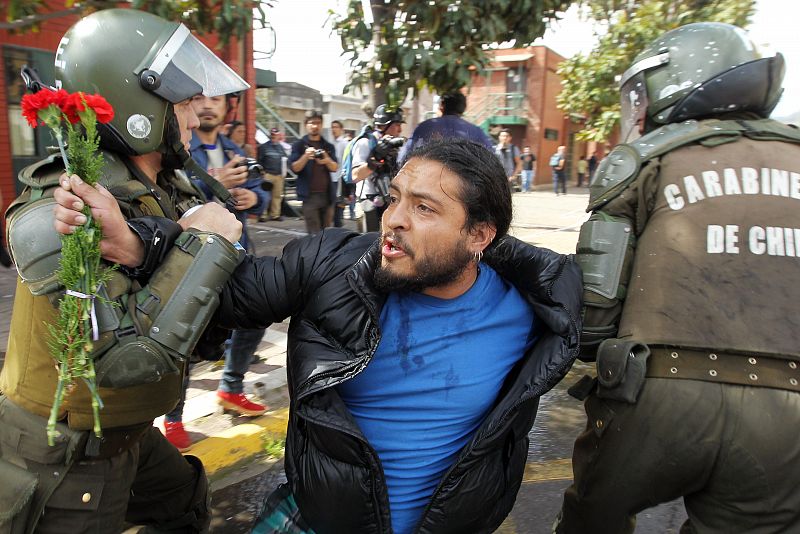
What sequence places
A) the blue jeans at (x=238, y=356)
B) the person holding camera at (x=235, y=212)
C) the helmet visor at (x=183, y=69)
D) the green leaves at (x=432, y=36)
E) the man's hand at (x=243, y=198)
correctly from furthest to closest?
the green leaves at (x=432, y=36), the blue jeans at (x=238, y=356), the person holding camera at (x=235, y=212), the man's hand at (x=243, y=198), the helmet visor at (x=183, y=69)

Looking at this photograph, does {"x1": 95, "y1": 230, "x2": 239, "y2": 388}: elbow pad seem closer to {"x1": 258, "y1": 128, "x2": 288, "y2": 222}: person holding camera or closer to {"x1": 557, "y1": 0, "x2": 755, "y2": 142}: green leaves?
{"x1": 258, "y1": 128, "x2": 288, "y2": 222}: person holding camera

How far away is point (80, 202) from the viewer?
1222mm

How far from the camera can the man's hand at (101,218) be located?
1.21 m

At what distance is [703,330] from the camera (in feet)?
5.20

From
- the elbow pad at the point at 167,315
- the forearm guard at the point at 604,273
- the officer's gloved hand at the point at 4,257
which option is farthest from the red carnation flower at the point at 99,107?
the forearm guard at the point at 604,273

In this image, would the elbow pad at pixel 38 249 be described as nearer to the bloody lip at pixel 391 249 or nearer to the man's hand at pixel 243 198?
the bloody lip at pixel 391 249

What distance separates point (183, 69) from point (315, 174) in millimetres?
4666

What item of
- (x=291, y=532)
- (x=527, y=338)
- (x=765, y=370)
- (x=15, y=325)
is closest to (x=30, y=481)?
A: (x=15, y=325)

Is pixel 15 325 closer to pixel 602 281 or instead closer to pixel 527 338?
pixel 527 338

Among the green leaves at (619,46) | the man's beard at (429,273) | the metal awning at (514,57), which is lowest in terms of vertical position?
the man's beard at (429,273)

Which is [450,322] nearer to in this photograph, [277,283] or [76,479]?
[277,283]

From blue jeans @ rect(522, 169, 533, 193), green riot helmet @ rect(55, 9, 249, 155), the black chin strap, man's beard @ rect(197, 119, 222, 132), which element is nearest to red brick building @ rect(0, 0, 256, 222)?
man's beard @ rect(197, 119, 222, 132)

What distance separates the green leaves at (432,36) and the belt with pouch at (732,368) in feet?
8.48

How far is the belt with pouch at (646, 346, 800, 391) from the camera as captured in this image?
60.7 inches
